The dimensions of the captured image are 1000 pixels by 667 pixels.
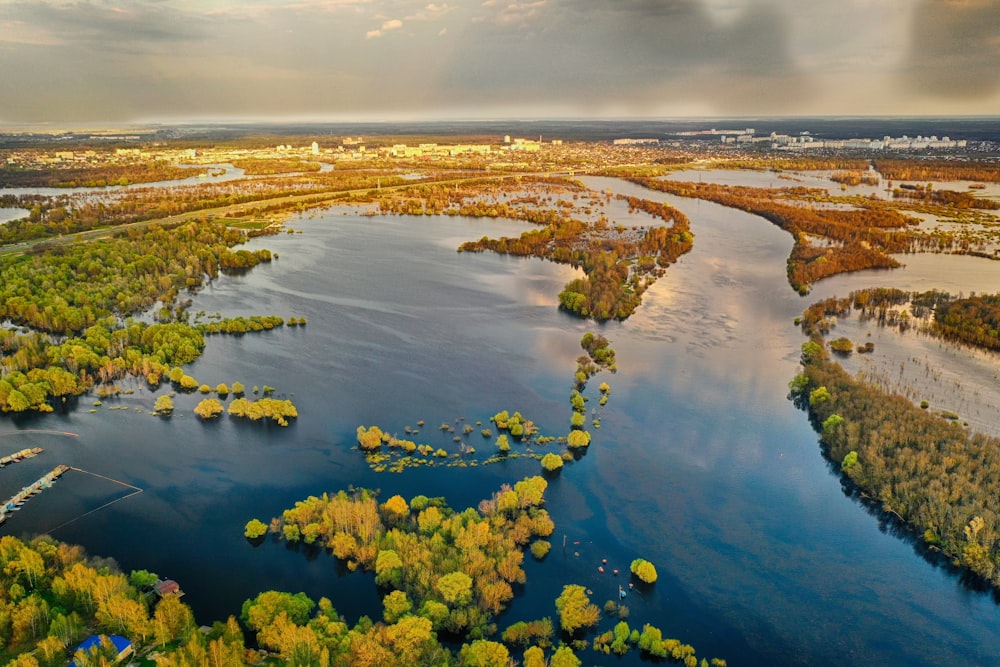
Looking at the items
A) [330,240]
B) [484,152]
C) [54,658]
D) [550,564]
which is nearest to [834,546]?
[550,564]

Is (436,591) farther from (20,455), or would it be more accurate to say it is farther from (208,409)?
(20,455)

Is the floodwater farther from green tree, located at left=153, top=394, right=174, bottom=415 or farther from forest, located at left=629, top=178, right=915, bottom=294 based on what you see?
forest, located at left=629, top=178, right=915, bottom=294

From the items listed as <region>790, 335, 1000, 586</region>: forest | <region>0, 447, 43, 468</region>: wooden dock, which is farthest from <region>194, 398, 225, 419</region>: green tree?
<region>790, 335, 1000, 586</region>: forest

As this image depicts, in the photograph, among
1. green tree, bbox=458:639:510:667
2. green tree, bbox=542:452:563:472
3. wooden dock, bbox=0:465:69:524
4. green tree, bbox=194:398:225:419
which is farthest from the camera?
green tree, bbox=194:398:225:419

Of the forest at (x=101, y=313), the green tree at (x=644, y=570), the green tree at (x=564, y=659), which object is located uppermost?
the forest at (x=101, y=313)

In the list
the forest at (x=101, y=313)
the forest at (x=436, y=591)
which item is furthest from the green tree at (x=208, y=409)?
the forest at (x=436, y=591)

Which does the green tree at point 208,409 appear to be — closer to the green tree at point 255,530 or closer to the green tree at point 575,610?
the green tree at point 255,530

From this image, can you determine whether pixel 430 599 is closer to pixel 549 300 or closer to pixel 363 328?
pixel 363 328
